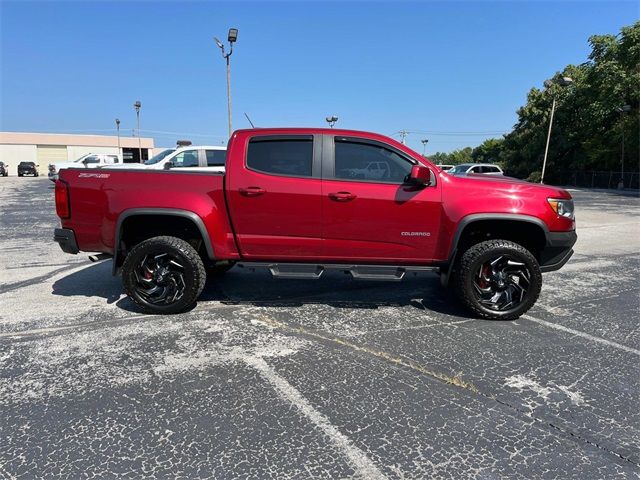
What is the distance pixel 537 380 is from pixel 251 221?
9.41 feet

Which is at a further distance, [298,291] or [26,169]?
[26,169]

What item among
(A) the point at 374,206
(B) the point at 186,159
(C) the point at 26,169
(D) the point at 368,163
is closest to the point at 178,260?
(A) the point at 374,206

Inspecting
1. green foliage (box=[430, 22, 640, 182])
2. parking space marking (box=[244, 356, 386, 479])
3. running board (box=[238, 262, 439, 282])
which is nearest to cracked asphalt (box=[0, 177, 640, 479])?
parking space marking (box=[244, 356, 386, 479])

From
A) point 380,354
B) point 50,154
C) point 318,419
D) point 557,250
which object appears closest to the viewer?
point 318,419

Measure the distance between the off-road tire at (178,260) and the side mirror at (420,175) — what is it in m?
2.28

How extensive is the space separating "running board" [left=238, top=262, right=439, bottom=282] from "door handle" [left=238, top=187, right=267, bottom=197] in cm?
73

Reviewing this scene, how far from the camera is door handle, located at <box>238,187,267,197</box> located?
4.48m

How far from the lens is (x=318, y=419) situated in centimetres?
282

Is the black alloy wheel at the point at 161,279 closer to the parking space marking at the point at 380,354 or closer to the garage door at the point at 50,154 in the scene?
the parking space marking at the point at 380,354

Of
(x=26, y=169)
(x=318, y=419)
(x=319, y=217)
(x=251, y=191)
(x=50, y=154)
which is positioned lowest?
(x=318, y=419)

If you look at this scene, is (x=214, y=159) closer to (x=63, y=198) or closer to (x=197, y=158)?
(x=197, y=158)

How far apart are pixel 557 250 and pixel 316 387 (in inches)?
119

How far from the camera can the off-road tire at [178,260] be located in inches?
178

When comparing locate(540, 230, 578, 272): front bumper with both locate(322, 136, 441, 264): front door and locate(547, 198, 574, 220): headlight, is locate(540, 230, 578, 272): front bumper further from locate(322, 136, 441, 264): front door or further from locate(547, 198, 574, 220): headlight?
locate(322, 136, 441, 264): front door
